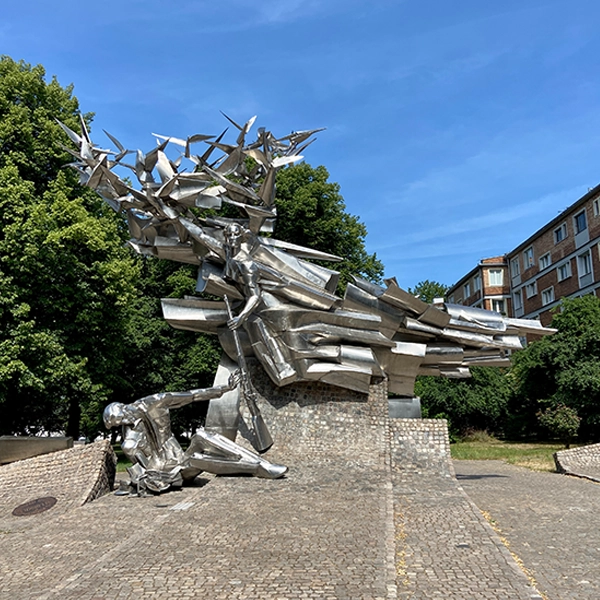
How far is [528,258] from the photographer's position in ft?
134

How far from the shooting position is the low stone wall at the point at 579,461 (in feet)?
52.8

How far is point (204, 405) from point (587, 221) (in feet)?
71.5

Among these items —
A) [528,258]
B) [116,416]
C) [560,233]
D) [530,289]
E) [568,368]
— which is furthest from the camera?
[528,258]

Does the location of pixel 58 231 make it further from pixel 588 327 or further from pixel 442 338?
pixel 588 327

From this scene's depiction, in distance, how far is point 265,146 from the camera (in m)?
12.4

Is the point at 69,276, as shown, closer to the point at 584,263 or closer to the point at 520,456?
the point at 520,456

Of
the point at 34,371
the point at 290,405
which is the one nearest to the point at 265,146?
the point at 290,405

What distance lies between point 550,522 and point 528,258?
112 feet

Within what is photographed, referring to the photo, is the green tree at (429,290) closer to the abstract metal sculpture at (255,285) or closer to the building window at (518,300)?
the building window at (518,300)

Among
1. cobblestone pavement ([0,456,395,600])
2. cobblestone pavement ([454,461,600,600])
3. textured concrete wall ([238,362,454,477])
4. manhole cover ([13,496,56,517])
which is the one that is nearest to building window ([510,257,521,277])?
cobblestone pavement ([454,461,600,600])

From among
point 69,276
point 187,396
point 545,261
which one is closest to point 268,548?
point 187,396

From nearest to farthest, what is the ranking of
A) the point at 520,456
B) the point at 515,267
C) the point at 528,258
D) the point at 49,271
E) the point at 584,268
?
the point at 49,271 → the point at 520,456 → the point at 584,268 → the point at 528,258 → the point at 515,267

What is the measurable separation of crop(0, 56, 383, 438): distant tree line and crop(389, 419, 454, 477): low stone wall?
34.4 ft

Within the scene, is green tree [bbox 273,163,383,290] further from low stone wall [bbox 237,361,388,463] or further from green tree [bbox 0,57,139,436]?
low stone wall [bbox 237,361,388,463]
